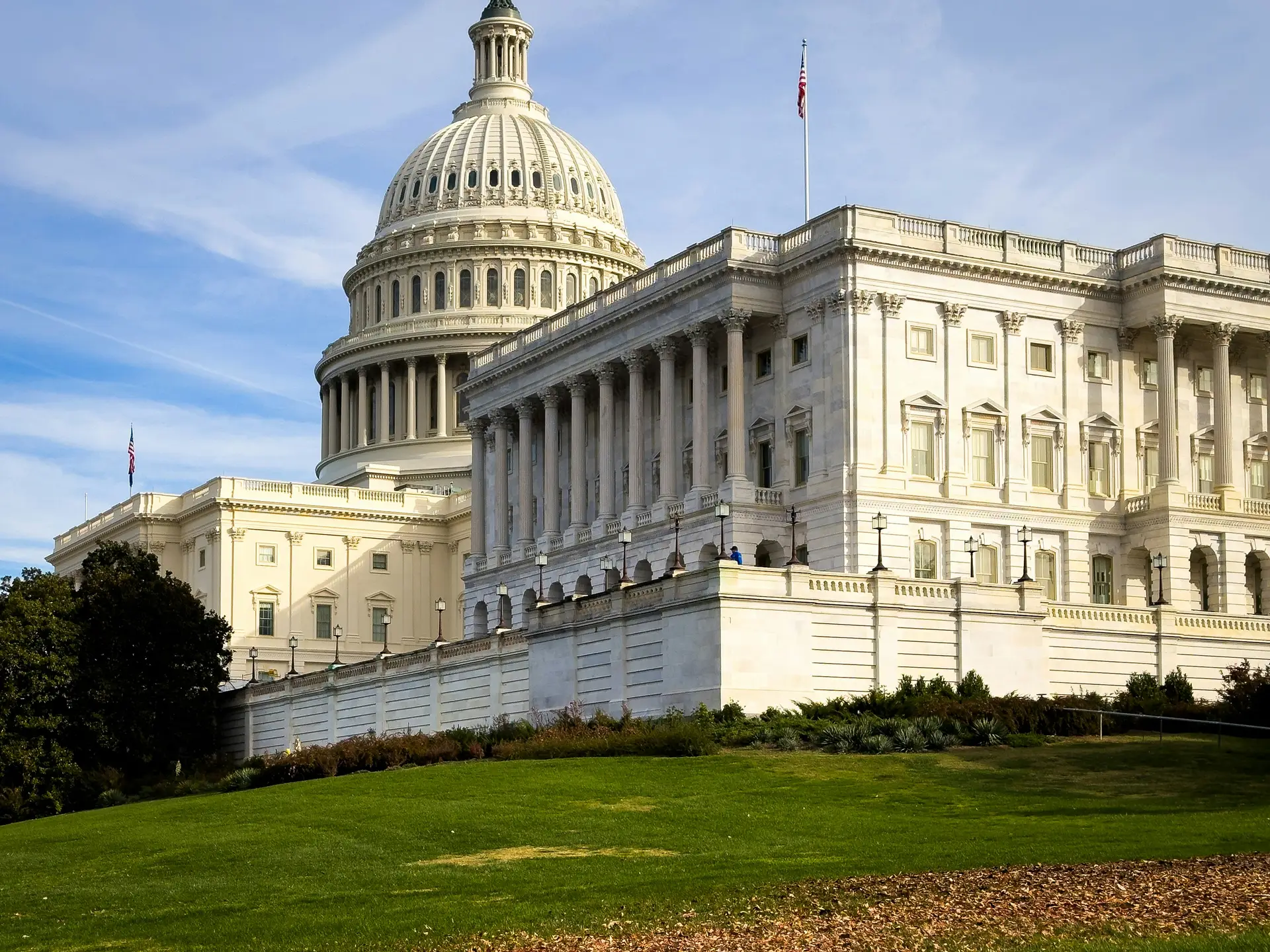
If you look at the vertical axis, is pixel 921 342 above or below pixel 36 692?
above

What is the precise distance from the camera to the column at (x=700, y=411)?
97.9m

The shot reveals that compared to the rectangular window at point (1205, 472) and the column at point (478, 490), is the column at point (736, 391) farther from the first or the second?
the column at point (478, 490)

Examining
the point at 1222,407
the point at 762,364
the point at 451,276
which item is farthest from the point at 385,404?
the point at 1222,407

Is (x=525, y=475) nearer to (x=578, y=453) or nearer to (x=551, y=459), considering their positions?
(x=551, y=459)

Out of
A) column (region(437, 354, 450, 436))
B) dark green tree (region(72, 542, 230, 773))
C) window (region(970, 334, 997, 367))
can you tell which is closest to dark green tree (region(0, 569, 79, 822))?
dark green tree (region(72, 542, 230, 773))

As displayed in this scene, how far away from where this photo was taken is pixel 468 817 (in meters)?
48.3

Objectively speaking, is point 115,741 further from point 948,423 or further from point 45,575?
point 948,423

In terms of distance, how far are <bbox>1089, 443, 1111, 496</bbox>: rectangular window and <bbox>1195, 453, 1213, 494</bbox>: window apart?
4244mm

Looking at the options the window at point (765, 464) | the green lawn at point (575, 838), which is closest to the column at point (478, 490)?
the window at point (765, 464)

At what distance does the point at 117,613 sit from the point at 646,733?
39.1m

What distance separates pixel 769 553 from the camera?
94875 mm

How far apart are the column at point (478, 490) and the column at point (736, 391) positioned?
94.6 ft

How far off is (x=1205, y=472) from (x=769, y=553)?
66.9 feet

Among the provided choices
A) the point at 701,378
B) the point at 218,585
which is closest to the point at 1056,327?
the point at 701,378
